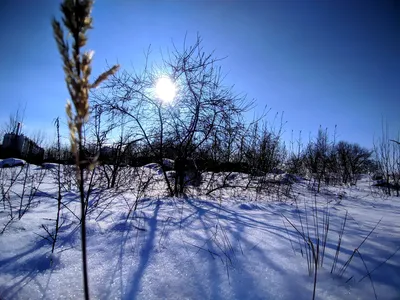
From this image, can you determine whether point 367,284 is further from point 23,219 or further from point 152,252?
point 23,219

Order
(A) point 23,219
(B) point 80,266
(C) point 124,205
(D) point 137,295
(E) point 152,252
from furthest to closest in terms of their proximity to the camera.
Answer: (C) point 124,205 → (A) point 23,219 → (E) point 152,252 → (B) point 80,266 → (D) point 137,295

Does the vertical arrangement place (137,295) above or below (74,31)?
below

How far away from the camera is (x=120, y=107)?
15.0 ft

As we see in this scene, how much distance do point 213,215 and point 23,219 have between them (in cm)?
174

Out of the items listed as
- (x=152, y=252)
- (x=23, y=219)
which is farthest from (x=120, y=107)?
(x=152, y=252)

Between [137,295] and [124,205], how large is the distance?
6.03 feet

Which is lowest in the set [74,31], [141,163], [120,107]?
[141,163]

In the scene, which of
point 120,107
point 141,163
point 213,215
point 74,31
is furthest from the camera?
point 141,163

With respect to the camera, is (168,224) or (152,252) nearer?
(152,252)

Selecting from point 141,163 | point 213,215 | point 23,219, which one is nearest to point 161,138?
point 141,163

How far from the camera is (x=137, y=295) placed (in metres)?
0.91

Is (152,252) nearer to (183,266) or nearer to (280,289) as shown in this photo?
(183,266)

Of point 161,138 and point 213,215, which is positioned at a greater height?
point 161,138

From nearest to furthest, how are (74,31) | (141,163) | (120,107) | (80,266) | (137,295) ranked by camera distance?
(74,31)
(137,295)
(80,266)
(120,107)
(141,163)
